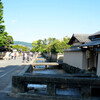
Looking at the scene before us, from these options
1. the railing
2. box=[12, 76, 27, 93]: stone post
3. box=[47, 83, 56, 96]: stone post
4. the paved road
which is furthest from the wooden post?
the paved road

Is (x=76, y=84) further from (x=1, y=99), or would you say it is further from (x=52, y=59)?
(x=52, y=59)

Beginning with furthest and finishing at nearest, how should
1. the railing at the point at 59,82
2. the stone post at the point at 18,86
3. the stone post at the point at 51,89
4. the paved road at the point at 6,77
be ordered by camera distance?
the paved road at the point at 6,77 → the stone post at the point at 18,86 → the stone post at the point at 51,89 → the railing at the point at 59,82

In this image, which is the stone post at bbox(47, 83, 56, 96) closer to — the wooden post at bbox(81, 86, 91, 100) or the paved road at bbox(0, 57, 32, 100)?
the wooden post at bbox(81, 86, 91, 100)

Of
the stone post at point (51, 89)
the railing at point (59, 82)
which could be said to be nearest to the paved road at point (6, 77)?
the railing at point (59, 82)

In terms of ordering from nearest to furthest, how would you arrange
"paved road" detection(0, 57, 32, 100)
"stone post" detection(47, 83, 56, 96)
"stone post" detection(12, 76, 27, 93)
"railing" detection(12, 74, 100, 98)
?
"railing" detection(12, 74, 100, 98)
"stone post" detection(47, 83, 56, 96)
"stone post" detection(12, 76, 27, 93)
"paved road" detection(0, 57, 32, 100)

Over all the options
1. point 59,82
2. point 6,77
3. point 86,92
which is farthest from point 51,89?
point 6,77

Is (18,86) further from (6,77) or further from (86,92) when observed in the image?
(6,77)

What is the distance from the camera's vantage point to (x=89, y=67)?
1285 centimetres

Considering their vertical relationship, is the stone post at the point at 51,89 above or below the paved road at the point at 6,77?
above

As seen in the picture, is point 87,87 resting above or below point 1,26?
below

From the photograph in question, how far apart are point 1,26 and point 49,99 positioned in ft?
82.8

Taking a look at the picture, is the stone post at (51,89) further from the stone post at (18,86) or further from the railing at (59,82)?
the stone post at (18,86)

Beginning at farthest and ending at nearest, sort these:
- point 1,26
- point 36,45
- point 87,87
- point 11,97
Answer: point 36,45, point 1,26, point 11,97, point 87,87

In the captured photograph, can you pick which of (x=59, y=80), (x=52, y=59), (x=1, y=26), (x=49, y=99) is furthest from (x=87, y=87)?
(x=52, y=59)
